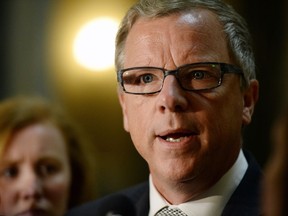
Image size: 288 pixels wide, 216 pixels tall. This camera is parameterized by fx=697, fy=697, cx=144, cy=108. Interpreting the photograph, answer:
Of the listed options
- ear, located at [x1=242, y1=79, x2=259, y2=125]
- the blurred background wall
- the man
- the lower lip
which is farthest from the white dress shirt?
the blurred background wall

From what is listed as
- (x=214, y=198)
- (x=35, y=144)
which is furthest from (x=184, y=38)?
(x=35, y=144)

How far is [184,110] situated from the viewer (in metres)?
1.88

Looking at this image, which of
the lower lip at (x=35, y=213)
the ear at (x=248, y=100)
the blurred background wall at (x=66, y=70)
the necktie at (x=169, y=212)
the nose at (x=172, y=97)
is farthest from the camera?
the blurred background wall at (x=66, y=70)

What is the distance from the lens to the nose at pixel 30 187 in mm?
2529

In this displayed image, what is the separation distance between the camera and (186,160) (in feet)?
6.23

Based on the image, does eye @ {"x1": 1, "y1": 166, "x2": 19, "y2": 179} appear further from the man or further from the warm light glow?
the warm light glow

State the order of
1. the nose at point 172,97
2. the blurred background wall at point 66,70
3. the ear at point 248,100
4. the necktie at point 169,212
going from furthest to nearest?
the blurred background wall at point 66,70, the ear at point 248,100, the necktie at point 169,212, the nose at point 172,97

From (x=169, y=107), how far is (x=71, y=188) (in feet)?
3.12

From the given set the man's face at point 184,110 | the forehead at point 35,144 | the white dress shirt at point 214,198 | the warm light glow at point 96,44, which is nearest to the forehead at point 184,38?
the man's face at point 184,110

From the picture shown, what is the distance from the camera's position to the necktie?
6.43 feet

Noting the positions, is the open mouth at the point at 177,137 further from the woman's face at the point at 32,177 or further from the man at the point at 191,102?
the woman's face at the point at 32,177

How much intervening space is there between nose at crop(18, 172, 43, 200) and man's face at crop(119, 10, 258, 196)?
615 mm

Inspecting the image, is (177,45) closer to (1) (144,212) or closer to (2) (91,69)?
(1) (144,212)

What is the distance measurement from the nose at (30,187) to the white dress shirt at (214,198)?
608 millimetres
